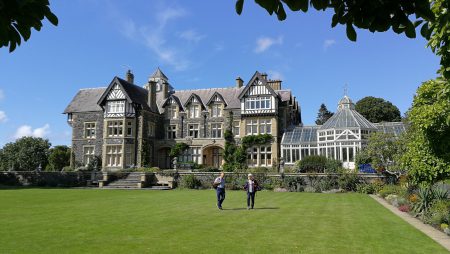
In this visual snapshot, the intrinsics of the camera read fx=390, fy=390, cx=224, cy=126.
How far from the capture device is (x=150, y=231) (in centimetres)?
996

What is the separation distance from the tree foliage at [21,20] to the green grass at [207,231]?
5226 millimetres

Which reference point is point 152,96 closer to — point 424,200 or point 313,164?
point 313,164

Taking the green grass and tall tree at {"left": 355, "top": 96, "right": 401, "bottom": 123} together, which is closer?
the green grass

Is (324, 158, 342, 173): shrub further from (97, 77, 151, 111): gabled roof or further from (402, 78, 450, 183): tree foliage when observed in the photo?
(97, 77, 151, 111): gabled roof

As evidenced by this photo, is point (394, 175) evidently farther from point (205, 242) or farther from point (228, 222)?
point (205, 242)

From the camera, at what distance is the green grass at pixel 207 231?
8.13 m

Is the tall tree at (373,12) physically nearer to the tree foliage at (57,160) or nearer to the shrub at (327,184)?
the shrub at (327,184)

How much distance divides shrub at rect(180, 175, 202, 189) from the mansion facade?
31.3 feet

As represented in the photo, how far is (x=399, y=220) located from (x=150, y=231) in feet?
25.2

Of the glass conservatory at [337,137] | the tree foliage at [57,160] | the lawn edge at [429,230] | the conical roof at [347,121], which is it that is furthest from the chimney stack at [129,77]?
the lawn edge at [429,230]

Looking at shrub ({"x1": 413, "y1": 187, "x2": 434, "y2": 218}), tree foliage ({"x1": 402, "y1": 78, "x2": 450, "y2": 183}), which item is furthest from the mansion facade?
tree foliage ({"x1": 402, "y1": 78, "x2": 450, "y2": 183})

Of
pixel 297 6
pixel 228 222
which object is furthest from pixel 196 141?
pixel 297 6

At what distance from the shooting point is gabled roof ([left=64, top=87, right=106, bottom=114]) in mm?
41438

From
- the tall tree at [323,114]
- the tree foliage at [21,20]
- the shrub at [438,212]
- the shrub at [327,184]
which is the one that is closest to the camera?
the tree foliage at [21,20]
